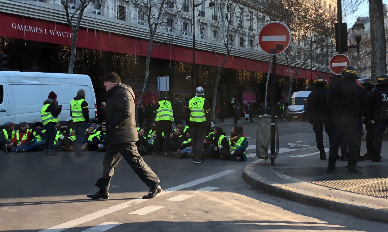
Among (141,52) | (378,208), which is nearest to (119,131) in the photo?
(378,208)

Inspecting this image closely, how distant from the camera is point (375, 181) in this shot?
7672mm

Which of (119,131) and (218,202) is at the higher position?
(119,131)

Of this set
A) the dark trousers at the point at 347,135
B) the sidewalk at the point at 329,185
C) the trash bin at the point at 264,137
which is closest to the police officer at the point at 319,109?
the sidewalk at the point at 329,185

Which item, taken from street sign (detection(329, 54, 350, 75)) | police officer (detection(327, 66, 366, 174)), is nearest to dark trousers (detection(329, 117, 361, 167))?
police officer (detection(327, 66, 366, 174))

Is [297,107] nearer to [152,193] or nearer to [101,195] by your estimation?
[152,193]

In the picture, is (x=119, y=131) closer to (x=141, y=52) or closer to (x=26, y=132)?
(x=26, y=132)

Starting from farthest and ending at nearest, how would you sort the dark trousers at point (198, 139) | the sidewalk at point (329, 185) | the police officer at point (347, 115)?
1. the dark trousers at point (198, 139)
2. the police officer at point (347, 115)
3. the sidewalk at point (329, 185)

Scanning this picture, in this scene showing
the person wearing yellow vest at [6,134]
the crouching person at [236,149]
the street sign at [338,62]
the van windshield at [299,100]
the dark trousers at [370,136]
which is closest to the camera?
the dark trousers at [370,136]

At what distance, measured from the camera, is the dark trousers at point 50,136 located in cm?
1343

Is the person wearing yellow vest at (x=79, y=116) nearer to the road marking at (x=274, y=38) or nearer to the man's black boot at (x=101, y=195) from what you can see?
the road marking at (x=274, y=38)

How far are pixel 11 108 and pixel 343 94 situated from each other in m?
11.9

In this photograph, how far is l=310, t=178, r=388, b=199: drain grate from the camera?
6.72 metres

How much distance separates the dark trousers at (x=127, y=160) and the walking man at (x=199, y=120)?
4.40 m

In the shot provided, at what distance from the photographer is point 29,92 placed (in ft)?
58.6
